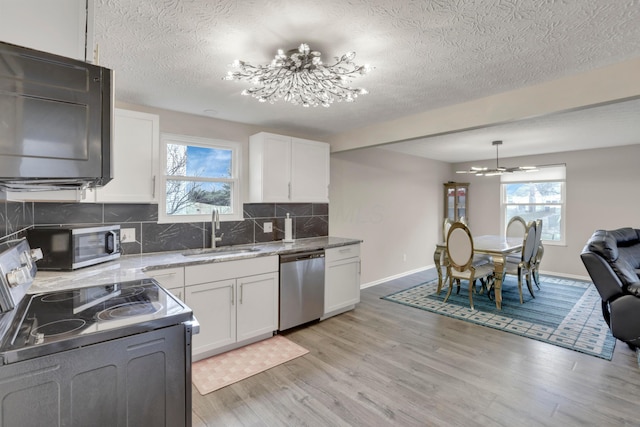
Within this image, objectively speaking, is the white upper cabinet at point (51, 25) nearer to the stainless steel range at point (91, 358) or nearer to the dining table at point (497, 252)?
the stainless steel range at point (91, 358)

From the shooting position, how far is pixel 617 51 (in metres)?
1.93

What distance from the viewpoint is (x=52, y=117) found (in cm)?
99

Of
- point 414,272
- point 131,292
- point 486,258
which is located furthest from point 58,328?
point 414,272

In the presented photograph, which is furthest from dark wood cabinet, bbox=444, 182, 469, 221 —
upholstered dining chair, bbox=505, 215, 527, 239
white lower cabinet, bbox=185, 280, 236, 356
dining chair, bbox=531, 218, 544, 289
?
white lower cabinet, bbox=185, 280, 236, 356

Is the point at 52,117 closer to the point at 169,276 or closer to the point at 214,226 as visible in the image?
the point at 169,276

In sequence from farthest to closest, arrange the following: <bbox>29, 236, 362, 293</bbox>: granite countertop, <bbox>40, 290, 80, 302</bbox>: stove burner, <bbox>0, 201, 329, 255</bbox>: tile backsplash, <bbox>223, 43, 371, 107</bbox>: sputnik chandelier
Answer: <bbox>0, 201, 329, 255</bbox>: tile backsplash < <bbox>223, 43, 371, 107</bbox>: sputnik chandelier < <bbox>29, 236, 362, 293</bbox>: granite countertop < <bbox>40, 290, 80, 302</bbox>: stove burner

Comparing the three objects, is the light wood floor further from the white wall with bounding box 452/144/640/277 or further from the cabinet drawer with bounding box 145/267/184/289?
the white wall with bounding box 452/144/640/277

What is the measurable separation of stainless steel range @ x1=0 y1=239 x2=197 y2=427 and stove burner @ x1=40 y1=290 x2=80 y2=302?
17 mm

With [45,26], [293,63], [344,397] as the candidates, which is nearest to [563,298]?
[344,397]

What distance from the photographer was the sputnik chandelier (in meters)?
1.90

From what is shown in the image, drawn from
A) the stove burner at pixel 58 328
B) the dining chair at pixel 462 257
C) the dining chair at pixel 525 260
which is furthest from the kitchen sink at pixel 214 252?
the dining chair at pixel 525 260

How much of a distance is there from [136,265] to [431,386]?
7.77 ft

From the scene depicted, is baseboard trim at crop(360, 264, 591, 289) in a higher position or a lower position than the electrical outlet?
lower

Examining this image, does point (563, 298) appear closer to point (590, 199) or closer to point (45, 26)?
point (590, 199)
